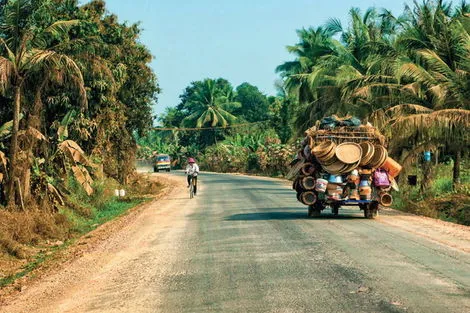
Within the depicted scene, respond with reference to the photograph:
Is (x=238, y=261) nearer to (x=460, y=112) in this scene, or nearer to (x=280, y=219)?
(x=280, y=219)

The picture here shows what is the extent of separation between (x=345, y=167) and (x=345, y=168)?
3 cm

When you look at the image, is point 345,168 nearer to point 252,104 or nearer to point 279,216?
point 279,216

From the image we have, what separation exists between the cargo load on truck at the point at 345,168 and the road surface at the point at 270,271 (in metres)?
0.70

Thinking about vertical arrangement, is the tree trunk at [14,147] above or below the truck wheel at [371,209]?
above

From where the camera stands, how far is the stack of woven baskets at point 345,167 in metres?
18.5

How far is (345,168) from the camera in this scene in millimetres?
18422

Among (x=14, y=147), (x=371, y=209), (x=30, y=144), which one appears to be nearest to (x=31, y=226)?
(x=14, y=147)

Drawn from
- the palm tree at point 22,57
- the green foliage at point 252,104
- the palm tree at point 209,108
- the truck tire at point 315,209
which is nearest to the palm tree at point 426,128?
the truck tire at point 315,209

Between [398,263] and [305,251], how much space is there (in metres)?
1.98

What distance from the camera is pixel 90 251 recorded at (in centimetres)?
1530

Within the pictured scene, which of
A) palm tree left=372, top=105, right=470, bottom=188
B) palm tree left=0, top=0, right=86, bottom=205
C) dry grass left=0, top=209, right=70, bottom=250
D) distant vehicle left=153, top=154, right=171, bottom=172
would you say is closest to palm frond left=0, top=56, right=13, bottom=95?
palm tree left=0, top=0, right=86, bottom=205

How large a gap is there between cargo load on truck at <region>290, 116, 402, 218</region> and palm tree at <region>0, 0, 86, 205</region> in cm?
670

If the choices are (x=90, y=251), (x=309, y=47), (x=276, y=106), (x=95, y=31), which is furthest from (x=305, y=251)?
(x=276, y=106)

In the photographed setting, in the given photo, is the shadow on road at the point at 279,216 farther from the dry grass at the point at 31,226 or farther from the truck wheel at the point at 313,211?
the dry grass at the point at 31,226
